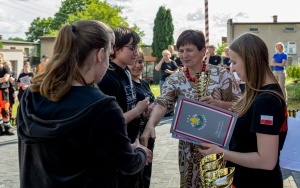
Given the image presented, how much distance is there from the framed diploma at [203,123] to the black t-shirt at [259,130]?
0.21 feet

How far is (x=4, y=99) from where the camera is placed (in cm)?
1053

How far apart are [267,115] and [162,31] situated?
50.7m

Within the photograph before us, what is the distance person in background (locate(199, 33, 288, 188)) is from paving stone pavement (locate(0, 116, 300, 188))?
3.47 m

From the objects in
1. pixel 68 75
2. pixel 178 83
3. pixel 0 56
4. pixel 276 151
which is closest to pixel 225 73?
pixel 178 83

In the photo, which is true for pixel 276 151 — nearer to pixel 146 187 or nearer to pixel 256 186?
pixel 256 186

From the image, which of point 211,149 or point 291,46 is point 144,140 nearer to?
point 211,149

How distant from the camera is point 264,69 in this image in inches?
103

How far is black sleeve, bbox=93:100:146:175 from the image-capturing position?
198 cm

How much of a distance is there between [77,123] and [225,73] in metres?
2.01

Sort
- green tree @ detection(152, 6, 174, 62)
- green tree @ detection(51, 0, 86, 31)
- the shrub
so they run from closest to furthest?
the shrub, green tree @ detection(152, 6, 174, 62), green tree @ detection(51, 0, 86, 31)

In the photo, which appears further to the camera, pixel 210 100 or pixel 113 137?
pixel 210 100

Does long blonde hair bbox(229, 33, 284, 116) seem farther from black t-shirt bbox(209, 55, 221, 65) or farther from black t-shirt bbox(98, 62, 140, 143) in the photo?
black t-shirt bbox(209, 55, 221, 65)

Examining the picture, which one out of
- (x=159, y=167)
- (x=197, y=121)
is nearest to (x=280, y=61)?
(x=159, y=167)

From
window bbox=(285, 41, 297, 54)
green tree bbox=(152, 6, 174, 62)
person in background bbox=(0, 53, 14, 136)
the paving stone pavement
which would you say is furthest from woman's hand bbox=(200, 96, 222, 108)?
window bbox=(285, 41, 297, 54)
